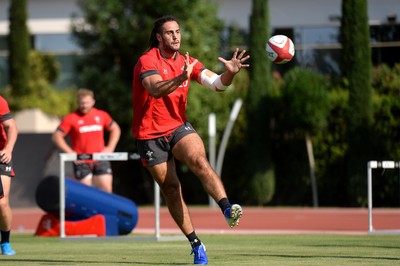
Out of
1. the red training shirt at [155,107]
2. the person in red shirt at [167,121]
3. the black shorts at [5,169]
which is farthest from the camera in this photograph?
the black shorts at [5,169]

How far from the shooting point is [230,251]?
12367 millimetres

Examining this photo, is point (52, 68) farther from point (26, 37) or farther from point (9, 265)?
point (9, 265)

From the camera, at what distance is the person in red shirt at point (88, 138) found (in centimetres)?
1684

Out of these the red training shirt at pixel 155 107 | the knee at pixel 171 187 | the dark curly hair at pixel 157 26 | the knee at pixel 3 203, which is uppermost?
the dark curly hair at pixel 157 26

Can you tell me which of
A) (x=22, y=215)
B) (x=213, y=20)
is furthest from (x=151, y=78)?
(x=213, y=20)

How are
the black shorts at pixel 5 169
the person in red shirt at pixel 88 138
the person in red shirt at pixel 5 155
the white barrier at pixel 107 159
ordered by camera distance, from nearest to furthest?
the person in red shirt at pixel 5 155, the black shorts at pixel 5 169, the white barrier at pixel 107 159, the person in red shirt at pixel 88 138

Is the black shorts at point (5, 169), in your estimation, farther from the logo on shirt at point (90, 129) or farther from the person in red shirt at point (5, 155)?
the logo on shirt at point (90, 129)

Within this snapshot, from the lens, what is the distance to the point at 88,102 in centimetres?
1694

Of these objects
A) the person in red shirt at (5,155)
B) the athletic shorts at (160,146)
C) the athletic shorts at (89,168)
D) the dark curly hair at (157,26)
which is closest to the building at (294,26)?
the athletic shorts at (89,168)

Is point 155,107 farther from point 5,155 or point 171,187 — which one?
point 5,155

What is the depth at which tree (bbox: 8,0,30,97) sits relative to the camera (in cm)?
3450

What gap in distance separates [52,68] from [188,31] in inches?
346

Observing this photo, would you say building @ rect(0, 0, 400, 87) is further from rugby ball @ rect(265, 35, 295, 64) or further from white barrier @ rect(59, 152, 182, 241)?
rugby ball @ rect(265, 35, 295, 64)

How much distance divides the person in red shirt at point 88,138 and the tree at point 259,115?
11684mm
